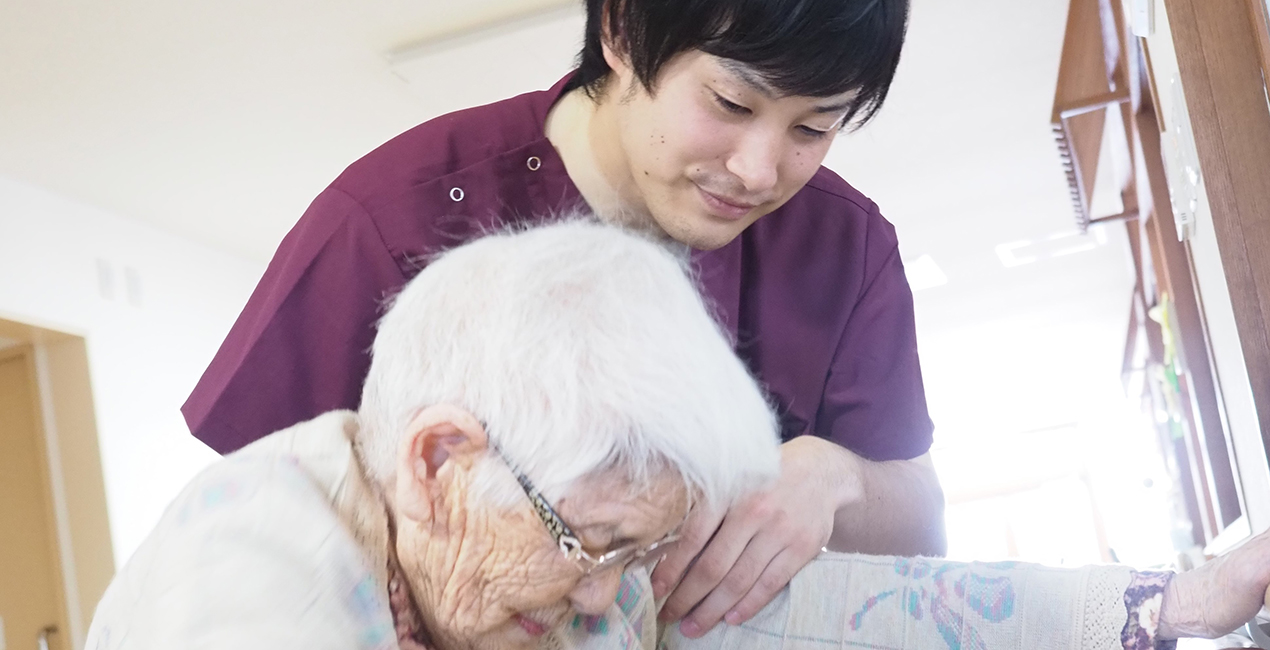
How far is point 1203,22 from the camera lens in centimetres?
135

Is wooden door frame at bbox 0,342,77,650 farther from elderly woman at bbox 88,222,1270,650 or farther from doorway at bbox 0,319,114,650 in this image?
elderly woman at bbox 88,222,1270,650

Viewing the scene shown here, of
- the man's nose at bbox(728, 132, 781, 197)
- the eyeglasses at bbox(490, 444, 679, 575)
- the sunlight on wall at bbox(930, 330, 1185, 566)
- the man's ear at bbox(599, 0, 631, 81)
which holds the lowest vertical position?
the sunlight on wall at bbox(930, 330, 1185, 566)

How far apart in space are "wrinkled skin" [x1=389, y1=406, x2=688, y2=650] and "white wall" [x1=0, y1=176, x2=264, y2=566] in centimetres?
407

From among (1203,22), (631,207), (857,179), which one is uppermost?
(857,179)

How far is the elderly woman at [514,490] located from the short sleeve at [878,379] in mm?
365

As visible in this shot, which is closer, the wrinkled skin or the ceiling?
the wrinkled skin

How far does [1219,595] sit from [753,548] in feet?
1.45

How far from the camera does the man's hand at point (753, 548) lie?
1.15 m

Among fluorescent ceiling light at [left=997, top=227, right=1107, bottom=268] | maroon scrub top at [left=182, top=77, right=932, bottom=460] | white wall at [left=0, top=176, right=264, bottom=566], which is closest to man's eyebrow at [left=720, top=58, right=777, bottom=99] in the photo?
maroon scrub top at [left=182, top=77, right=932, bottom=460]

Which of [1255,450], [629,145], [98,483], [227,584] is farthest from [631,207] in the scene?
[98,483]

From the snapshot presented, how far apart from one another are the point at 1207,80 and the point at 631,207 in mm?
708

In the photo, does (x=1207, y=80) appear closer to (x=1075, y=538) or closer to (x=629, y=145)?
(x=629, y=145)

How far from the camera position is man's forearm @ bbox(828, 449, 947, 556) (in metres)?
1.27

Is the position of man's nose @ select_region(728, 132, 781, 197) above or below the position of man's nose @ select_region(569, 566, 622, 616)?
above
